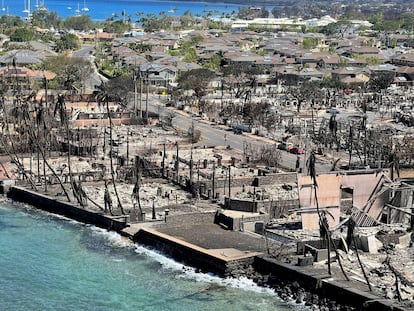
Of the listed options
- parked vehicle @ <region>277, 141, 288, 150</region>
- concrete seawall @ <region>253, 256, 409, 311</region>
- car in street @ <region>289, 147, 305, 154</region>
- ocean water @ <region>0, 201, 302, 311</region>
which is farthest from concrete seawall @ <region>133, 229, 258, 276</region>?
parked vehicle @ <region>277, 141, 288, 150</region>

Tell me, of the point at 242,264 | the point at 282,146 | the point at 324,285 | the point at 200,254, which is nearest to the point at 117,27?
the point at 282,146

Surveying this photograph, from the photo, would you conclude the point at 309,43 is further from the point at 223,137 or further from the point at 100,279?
the point at 100,279

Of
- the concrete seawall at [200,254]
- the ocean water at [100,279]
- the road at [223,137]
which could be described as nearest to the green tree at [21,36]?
the road at [223,137]

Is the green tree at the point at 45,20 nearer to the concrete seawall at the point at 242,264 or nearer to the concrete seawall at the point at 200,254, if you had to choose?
the concrete seawall at the point at 242,264

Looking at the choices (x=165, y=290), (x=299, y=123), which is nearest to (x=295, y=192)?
(x=165, y=290)

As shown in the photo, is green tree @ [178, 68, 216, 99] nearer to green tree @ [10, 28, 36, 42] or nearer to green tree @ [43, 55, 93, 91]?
green tree @ [43, 55, 93, 91]

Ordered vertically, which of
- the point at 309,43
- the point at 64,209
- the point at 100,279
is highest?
the point at 309,43
